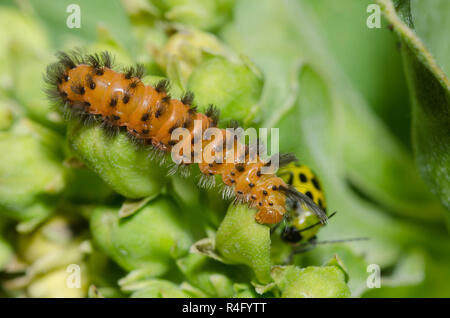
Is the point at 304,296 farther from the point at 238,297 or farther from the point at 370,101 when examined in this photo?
the point at 370,101

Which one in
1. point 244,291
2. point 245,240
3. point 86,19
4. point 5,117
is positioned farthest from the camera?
point 86,19

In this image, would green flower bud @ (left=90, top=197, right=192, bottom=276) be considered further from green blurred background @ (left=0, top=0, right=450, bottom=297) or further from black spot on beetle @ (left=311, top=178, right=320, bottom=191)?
black spot on beetle @ (left=311, top=178, right=320, bottom=191)

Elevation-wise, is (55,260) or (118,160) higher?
(118,160)

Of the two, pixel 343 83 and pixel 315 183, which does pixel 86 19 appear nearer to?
pixel 343 83

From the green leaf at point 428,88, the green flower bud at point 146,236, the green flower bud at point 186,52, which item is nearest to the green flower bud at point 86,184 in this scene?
the green flower bud at point 146,236

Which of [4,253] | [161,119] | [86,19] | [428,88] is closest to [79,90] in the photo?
[161,119]

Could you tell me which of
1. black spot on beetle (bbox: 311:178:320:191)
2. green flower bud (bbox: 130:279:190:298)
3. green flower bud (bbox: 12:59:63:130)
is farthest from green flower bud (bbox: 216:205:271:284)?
green flower bud (bbox: 12:59:63:130)
